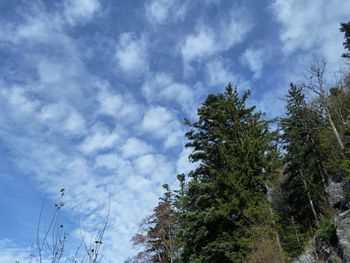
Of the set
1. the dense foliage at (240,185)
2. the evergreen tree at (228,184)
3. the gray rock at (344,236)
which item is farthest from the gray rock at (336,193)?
the gray rock at (344,236)

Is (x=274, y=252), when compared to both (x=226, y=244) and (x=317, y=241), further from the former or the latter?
(x=226, y=244)

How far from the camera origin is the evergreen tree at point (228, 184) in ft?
57.5

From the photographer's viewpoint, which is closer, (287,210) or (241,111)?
(241,111)

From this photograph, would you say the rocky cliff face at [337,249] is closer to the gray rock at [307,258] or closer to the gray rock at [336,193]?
the gray rock at [307,258]

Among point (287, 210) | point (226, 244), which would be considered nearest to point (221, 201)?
point (226, 244)

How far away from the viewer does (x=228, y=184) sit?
60.0 feet

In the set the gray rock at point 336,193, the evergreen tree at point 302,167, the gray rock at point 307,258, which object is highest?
the evergreen tree at point 302,167

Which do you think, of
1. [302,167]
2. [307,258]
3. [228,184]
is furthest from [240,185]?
[302,167]

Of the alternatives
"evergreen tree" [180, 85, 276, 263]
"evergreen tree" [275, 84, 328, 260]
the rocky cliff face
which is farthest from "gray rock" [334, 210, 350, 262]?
"evergreen tree" [275, 84, 328, 260]

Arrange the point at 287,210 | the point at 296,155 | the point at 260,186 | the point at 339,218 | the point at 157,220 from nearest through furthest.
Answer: the point at 339,218 < the point at 260,186 < the point at 296,155 < the point at 287,210 < the point at 157,220

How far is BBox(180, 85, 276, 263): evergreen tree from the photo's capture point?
1753 cm

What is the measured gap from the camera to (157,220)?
35531 mm

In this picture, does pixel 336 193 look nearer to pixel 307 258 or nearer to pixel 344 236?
pixel 307 258

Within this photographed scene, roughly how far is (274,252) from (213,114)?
9858mm
